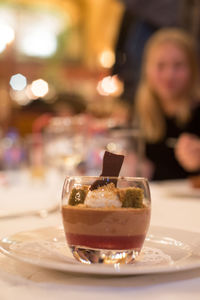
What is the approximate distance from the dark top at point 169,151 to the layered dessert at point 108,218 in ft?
8.02

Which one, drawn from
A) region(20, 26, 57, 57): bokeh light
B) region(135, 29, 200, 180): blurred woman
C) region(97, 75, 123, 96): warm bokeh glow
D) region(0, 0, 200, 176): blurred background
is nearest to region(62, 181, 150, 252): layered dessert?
region(0, 0, 200, 176): blurred background

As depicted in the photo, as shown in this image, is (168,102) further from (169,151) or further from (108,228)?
(108,228)

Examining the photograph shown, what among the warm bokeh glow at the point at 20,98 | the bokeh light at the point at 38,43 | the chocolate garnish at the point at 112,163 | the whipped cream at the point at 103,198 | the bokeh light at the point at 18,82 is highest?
the bokeh light at the point at 38,43

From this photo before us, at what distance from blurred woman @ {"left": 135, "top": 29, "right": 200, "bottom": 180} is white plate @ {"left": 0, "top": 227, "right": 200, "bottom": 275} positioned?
2326 millimetres

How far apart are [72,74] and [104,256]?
692 cm

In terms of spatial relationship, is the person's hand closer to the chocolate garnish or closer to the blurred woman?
the blurred woman

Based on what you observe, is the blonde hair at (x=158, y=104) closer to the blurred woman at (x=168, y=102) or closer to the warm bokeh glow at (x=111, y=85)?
the blurred woman at (x=168, y=102)

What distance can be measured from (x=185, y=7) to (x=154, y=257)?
3.48m

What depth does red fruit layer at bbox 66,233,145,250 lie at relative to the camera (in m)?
0.68

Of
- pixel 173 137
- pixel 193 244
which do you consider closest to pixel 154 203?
pixel 193 244

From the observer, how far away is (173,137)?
3189 mm

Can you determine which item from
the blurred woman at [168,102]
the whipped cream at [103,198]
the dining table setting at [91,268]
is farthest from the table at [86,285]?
the blurred woman at [168,102]

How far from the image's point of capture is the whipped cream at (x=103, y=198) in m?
0.69

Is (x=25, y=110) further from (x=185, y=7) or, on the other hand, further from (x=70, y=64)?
(x=185, y=7)
